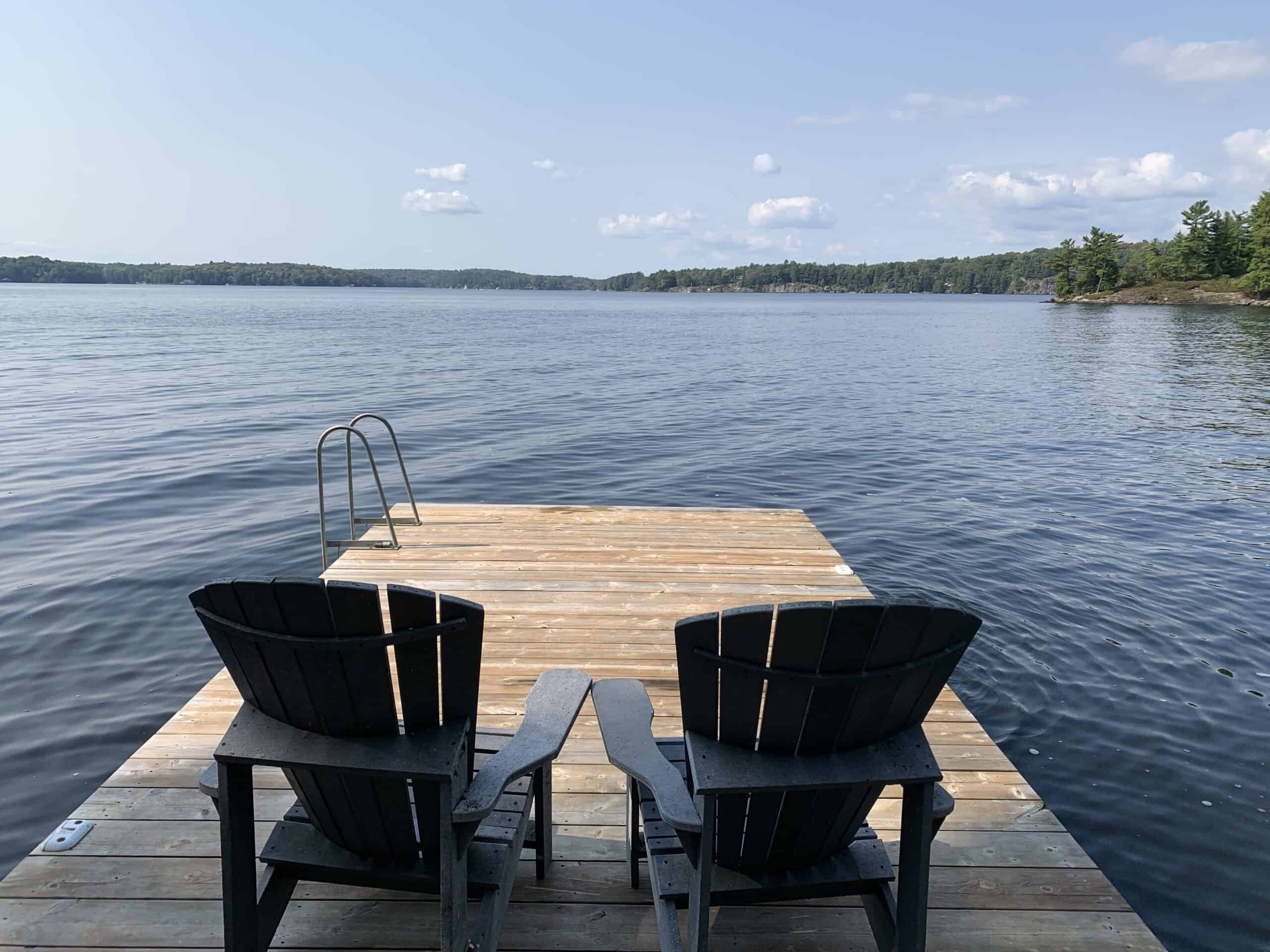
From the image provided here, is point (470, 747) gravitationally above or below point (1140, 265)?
below

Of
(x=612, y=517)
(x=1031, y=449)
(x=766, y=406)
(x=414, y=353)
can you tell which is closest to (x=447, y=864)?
(x=612, y=517)

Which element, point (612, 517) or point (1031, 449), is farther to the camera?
point (1031, 449)

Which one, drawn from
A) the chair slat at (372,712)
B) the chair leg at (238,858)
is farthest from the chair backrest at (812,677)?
the chair leg at (238,858)

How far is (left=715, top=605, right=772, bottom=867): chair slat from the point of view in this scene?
1921 mm

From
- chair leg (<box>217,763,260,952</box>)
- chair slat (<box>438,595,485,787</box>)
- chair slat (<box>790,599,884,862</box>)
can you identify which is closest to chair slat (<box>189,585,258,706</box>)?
chair leg (<box>217,763,260,952</box>)

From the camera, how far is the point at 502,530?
6793 mm

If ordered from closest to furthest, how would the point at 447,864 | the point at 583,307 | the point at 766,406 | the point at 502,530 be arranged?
the point at 447,864, the point at 502,530, the point at 766,406, the point at 583,307

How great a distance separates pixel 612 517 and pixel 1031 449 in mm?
11212

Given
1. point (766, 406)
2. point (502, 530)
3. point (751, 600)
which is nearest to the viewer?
point (751, 600)

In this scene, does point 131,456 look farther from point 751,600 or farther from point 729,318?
point 729,318

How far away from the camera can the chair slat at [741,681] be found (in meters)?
1.92

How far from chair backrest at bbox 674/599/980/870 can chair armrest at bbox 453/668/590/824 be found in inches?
16.1

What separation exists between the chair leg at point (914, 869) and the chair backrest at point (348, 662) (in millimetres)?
1136

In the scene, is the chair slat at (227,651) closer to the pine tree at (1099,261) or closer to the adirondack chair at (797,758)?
the adirondack chair at (797,758)
